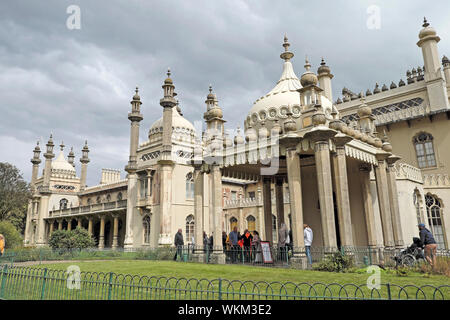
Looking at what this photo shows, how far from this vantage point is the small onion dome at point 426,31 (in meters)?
23.3

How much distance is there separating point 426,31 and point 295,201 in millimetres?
19462

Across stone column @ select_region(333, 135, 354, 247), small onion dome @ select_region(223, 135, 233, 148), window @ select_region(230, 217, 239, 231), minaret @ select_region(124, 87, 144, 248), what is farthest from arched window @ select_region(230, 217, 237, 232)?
stone column @ select_region(333, 135, 354, 247)

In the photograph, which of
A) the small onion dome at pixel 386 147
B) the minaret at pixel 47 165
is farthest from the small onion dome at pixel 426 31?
the minaret at pixel 47 165

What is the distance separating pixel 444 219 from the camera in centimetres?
2009

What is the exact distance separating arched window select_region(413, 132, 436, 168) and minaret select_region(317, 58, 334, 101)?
6936 millimetres

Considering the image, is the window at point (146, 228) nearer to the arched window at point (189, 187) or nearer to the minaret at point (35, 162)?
the arched window at point (189, 187)

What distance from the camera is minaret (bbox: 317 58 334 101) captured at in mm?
24216

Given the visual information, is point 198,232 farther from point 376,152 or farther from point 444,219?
point 444,219

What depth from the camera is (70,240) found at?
2383 centimetres

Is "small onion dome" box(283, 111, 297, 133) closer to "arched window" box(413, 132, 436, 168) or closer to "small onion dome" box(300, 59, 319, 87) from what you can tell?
"small onion dome" box(300, 59, 319, 87)

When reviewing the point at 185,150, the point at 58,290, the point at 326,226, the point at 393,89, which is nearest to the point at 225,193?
the point at 185,150

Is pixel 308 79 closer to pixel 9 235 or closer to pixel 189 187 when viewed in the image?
pixel 189 187

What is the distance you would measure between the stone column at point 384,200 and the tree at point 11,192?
145 feet
